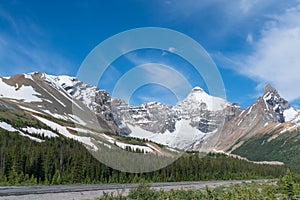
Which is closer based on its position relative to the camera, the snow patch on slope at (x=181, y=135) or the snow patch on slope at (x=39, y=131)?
the snow patch on slope at (x=181, y=135)

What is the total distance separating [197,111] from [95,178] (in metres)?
52.1

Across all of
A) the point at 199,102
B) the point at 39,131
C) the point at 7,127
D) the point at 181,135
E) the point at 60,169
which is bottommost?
the point at 181,135

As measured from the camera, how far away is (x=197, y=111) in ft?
152

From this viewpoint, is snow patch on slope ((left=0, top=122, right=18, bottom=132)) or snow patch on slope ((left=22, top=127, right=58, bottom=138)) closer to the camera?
snow patch on slope ((left=0, top=122, right=18, bottom=132))

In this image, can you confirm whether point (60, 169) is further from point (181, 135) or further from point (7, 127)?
point (7, 127)

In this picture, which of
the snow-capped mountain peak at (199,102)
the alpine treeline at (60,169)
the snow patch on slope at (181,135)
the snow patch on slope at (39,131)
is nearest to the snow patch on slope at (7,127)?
the snow patch on slope at (39,131)

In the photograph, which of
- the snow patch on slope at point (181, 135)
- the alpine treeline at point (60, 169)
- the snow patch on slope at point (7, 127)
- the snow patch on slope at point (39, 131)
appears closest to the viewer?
the snow patch on slope at point (181, 135)

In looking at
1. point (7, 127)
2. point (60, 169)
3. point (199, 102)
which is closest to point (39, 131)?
point (7, 127)

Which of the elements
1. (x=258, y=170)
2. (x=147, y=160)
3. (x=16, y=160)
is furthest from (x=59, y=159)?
(x=258, y=170)

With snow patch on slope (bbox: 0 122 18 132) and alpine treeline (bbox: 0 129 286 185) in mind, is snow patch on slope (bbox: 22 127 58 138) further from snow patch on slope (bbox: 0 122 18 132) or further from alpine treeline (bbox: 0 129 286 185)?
alpine treeline (bbox: 0 129 286 185)

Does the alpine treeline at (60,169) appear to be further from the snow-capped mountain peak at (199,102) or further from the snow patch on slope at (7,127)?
the snow-capped mountain peak at (199,102)

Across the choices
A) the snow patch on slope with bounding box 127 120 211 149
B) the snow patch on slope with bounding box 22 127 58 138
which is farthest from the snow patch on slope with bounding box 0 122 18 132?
the snow patch on slope with bounding box 127 120 211 149

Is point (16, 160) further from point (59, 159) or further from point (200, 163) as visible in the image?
point (200, 163)

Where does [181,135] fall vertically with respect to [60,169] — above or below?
below
